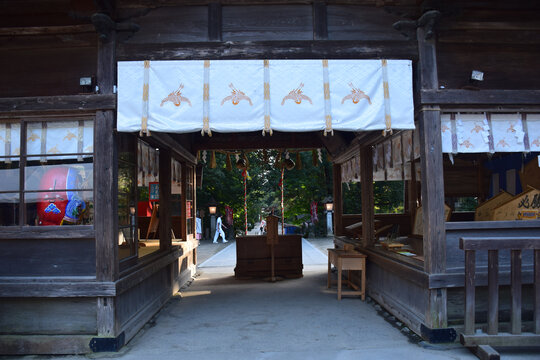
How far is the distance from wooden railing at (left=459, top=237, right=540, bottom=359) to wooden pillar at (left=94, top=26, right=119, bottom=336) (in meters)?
4.35

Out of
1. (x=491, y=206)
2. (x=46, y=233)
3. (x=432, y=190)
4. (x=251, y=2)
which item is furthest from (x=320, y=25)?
(x=491, y=206)

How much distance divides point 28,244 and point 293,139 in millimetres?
6701

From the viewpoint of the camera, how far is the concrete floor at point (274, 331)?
16.1 feet

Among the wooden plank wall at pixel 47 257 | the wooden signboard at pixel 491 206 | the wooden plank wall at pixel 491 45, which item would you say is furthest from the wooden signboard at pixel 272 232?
the wooden plank wall at pixel 491 45

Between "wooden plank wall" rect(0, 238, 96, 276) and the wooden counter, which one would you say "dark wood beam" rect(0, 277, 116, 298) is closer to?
"wooden plank wall" rect(0, 238, 96, 276)

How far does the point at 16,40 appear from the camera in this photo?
17.9 ft

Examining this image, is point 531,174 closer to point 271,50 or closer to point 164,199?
point 271,50

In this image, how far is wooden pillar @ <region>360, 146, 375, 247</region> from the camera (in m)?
8.07

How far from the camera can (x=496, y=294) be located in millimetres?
4770

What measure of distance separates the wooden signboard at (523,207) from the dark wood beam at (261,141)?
487 centimetres

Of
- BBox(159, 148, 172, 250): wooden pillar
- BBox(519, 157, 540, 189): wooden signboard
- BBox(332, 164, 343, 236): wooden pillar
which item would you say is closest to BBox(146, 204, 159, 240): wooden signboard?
BBox(159, 148, 172, 250): wooden pillar

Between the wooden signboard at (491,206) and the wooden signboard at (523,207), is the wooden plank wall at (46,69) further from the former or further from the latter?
the wooden signboard at (491,206)

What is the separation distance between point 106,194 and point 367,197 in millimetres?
5040

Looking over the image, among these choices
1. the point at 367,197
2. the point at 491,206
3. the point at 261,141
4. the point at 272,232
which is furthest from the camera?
the point at 261,141
